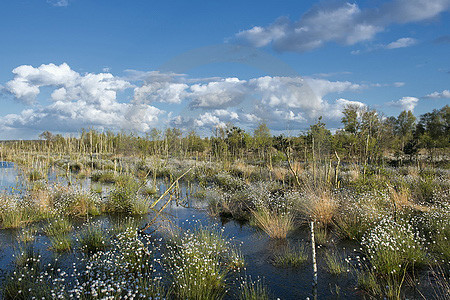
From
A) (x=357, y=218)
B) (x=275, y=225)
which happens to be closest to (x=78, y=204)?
(x=275, y=225)

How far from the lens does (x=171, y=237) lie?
7.09 metres

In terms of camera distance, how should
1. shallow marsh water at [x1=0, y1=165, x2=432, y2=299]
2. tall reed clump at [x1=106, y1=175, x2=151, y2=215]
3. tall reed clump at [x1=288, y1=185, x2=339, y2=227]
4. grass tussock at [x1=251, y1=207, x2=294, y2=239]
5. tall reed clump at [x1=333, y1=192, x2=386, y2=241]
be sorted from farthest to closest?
tall reed clump at [x1=106, y1=175, x2=151, y2=215] < tall reed clump at [x1=288, y1=185, x2=339, y2=227] < grass tussock at [x1=251, y1=207, x2=294, y2=239] < tall reed clump at [x1=333, y1=192, x2=386, y2=241] < shallow marsh water at [x1=0, y1=165, x2=432, y2=299]

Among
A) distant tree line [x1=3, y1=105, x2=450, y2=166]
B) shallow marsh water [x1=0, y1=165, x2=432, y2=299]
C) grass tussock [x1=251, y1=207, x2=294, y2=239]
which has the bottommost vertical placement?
shallow marsh water [x1=0, y1=165, x2=432, y2=299]

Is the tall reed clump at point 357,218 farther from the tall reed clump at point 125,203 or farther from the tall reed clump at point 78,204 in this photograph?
the tall reed clump at point 78,204

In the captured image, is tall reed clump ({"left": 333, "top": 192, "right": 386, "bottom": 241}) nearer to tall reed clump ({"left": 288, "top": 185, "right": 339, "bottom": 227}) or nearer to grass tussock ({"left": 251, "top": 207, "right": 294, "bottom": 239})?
tall reed clump ({"left": 288, "top": 185, "right": 339, "bottom": 227})

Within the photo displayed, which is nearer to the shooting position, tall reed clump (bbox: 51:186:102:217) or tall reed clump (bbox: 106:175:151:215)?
tall reed clump (bbox: 51:186:102:217)

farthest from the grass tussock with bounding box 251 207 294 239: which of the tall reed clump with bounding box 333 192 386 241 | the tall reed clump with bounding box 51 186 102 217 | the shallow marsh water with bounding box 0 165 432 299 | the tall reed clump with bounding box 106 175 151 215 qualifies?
the tall reed clump with bounding box 51 186 102 217

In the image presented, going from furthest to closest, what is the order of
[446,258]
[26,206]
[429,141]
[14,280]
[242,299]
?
[429,141] < [26,206] < [446,258] < [14,280] < [242,299]

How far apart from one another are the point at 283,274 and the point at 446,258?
3153 millimetres

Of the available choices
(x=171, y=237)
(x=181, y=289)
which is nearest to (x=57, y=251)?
(x=171, y=237)

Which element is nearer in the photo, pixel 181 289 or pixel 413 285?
pixel 181 289

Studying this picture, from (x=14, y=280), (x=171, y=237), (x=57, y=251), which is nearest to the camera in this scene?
(x=14, y=280)

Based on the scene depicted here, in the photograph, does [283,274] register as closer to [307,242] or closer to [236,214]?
[307,242]

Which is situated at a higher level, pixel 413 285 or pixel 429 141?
pixel 429 141
